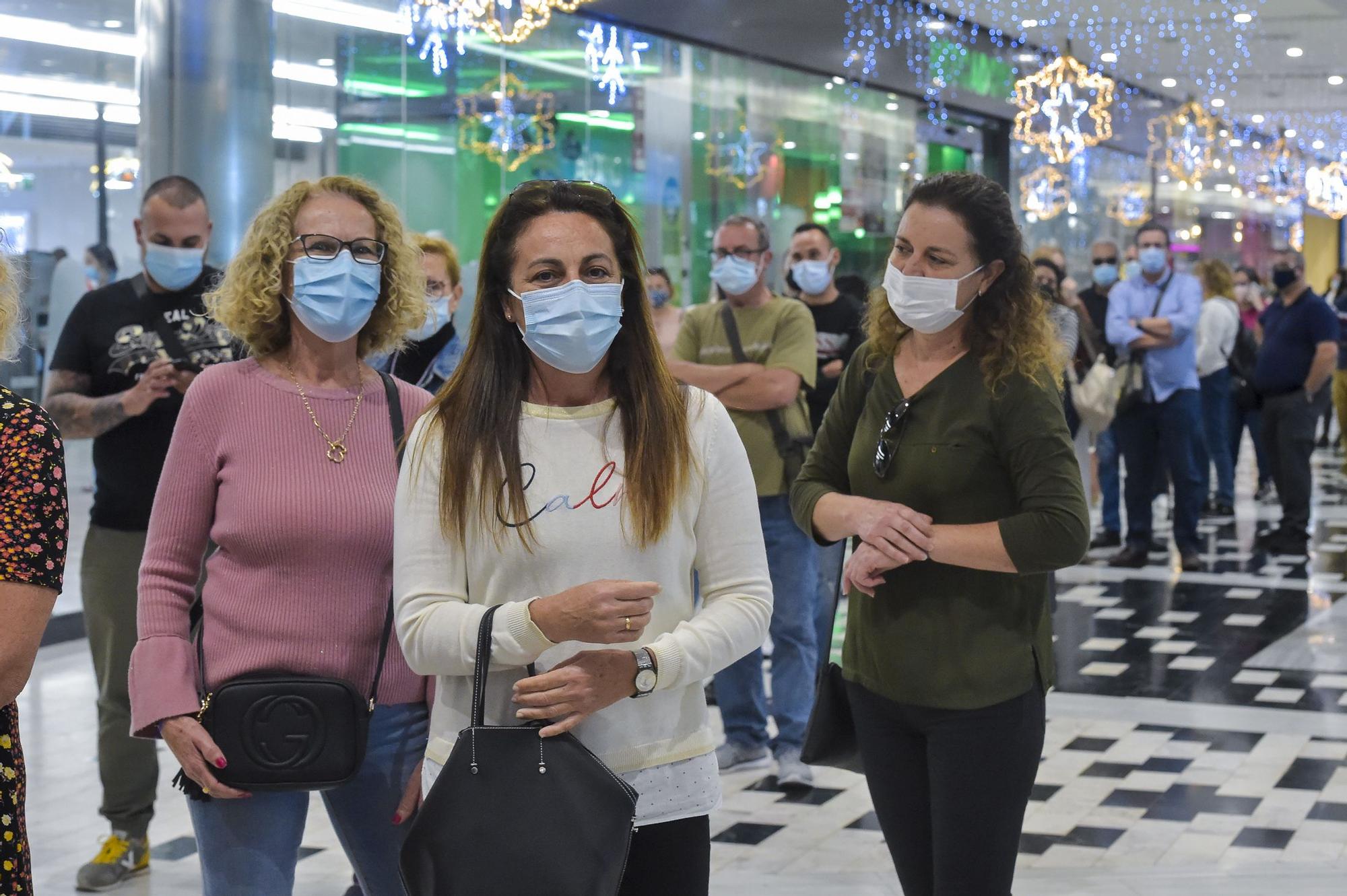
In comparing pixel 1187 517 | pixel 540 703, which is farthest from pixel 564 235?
pixel 1187 517

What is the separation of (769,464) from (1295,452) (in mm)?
6614

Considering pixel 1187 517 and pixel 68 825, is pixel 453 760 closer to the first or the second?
pixel 68 825

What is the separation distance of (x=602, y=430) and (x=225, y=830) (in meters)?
0.94

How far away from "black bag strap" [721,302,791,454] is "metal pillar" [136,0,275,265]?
3052 millimetres

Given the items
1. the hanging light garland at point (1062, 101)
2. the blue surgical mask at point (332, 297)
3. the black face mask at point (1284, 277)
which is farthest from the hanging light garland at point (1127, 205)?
the blue surgical mask at point (332, 297)

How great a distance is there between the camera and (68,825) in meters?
4.70

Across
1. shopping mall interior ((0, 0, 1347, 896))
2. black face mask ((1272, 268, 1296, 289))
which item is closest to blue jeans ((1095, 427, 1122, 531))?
shopping mall interior ((0, 0, 1347, 896))

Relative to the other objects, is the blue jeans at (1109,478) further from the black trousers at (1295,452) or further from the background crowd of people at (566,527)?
the background crowd of people at (566,527)

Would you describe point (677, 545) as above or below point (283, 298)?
below

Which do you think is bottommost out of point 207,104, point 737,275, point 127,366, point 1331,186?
point 127,366

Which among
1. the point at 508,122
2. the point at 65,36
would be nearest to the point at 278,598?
the point at 65,36

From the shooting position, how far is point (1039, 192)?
20.5 m

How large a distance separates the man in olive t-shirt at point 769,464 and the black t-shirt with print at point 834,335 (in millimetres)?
365

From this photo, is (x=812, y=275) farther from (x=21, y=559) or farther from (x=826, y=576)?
(x=21, y=559)
